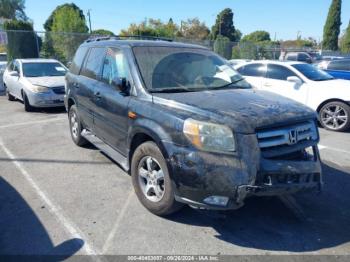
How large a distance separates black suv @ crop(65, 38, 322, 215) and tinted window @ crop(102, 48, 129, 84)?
0.02m

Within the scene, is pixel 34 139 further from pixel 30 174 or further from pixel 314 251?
pixel 314 251

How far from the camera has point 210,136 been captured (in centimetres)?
306

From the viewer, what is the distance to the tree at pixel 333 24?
46344 mm

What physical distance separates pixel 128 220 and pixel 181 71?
199cm

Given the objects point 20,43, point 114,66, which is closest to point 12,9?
point 20,43

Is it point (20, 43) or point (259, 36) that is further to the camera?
point (259, 36)

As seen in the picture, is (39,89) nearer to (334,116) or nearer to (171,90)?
(171,90)

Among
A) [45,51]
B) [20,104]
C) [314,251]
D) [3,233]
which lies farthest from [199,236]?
[45,51]

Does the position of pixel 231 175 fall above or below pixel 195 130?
below

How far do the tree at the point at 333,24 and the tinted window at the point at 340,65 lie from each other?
3907cm

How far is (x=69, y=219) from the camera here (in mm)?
3635

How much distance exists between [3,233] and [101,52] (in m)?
2.95

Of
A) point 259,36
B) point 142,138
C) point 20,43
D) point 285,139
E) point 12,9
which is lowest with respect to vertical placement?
point 142,138

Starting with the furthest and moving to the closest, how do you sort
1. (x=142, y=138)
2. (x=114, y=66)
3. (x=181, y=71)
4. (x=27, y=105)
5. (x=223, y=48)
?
(x=223, y=48) < (x=27, y=105) < (x=114, y=66) < (x=181, y=71) < (x=142, y=138)
